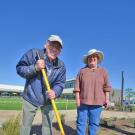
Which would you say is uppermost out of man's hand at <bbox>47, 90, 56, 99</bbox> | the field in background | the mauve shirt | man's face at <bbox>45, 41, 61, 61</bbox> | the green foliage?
man's face at <bbox>45, 41, 61, 61</bbox>

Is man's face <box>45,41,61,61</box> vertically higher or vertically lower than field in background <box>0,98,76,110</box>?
higher

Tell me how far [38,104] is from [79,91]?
1.65 meters

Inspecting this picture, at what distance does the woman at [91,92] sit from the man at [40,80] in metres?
1.32

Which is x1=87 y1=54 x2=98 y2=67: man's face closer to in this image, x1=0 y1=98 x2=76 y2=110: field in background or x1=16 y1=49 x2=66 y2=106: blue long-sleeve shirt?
x1=16 y1=49 x2=66 y2=106: blue long-sleeve shirt

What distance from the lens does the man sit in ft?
17.2

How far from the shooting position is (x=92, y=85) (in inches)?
262

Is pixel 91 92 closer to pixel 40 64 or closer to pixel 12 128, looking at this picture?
pixel 12 128

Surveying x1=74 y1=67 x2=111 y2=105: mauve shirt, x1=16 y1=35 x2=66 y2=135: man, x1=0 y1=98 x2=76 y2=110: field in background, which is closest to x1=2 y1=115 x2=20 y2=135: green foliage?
x1=74 y1=67 x2=111 y2=105: mauve shirt

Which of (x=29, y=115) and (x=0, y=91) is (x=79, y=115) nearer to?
(x=29, y=115)

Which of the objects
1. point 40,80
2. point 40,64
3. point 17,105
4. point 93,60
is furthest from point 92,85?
point 17,105

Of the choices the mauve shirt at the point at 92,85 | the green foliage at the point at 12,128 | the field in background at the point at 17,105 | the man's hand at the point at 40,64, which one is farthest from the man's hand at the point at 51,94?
the field in background at the point at 17,105

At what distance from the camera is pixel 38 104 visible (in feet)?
17.3

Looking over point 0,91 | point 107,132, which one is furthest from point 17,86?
point 107,132

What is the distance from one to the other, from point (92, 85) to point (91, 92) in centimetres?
12
